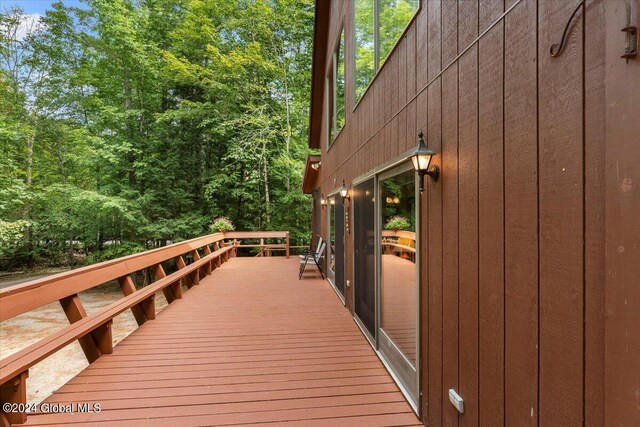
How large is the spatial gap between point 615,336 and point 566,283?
0.22m

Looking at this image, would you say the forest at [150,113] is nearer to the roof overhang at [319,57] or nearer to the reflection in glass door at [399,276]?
the roof overhang at [319,57]

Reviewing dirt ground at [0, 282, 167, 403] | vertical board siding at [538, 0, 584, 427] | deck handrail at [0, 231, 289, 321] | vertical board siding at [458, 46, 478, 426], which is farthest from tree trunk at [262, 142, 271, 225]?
vertical board siding at [538, 0, 584, 427]

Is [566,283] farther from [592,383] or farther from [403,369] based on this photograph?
[403,369]

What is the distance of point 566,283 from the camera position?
1.11m

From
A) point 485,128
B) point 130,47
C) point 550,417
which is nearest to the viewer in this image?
point 550,417

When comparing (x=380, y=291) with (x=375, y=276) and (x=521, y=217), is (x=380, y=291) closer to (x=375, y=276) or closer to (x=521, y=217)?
(x=375, y=276)

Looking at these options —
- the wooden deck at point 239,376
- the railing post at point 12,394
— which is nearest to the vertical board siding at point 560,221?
the wooden deck at point 239,376

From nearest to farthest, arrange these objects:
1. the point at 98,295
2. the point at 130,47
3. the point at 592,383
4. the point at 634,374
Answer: the point at 634,374, the point at 592,383, the point at 130,47, the point at 98,295

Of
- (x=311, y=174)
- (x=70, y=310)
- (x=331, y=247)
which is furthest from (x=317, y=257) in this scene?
(x=70, y=310)

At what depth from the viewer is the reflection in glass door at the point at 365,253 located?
351 centimetres

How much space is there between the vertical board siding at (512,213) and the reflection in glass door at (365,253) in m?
1.24

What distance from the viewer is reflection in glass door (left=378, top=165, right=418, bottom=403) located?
2465mm

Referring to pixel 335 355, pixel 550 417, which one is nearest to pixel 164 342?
pixel 335 355

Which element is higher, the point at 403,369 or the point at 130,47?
the point at 130,47
